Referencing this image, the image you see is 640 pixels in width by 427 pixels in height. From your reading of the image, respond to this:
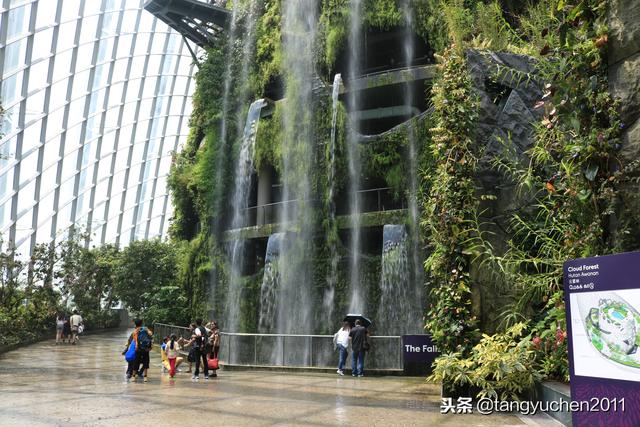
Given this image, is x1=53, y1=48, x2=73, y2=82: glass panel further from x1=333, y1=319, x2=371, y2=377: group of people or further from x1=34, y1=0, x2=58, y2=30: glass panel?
x1=333, y1=319, x2=371, y2=377: group of people

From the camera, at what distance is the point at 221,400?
9.00 metres

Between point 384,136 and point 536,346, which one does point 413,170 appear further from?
point 536,346

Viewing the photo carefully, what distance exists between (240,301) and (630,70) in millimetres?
20094

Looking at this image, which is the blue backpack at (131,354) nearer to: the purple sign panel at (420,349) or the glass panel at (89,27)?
the purple sign panel at (420,349)

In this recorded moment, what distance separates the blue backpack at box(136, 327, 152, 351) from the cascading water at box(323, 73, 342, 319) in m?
9.37

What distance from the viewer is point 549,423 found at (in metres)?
6.55

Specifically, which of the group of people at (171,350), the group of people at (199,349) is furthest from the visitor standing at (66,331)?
the group of people at (199,349)

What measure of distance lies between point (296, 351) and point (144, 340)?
386 centimetres

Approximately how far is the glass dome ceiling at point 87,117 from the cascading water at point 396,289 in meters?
18.2

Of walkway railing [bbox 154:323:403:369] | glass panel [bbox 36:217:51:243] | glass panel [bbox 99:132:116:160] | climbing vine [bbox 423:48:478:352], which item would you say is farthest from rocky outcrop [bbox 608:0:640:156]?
glass panel [bbox 99:132:116:160]

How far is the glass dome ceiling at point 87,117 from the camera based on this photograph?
3031 cm

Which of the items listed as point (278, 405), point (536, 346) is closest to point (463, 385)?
point (536, 346)

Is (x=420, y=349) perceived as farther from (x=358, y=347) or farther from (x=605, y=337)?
(x=605, y=337)

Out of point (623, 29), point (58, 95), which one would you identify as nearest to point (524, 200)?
point (623, 29)
